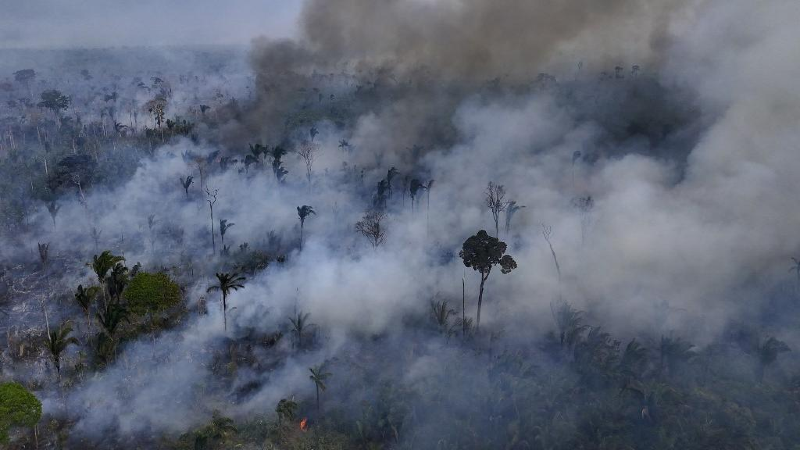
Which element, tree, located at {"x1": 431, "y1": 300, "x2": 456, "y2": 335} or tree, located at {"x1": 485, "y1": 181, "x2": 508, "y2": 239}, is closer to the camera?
tree, located at {"x1": 431, "y1": 300, "x2": 456, "y2": 335}

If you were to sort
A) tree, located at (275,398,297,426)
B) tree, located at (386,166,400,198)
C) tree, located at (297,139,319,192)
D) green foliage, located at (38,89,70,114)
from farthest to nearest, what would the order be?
green foliage, located at (38,89,70,114) → tree, located at (297,139,319,192) → tree, located at (386,166,400,198) → tree, located at (275,398,297,426)

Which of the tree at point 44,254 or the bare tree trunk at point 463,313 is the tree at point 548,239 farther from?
the tree at point 44,254

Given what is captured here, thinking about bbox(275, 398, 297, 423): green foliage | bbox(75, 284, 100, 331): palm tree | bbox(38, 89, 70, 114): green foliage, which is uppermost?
bbox(38, 89, 70, 114): green foliage

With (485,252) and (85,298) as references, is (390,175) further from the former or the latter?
(85,298)

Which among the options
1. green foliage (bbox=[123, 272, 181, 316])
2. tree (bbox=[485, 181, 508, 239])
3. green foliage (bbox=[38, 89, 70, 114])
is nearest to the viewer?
green foliage (bbox=[123, 272, 181, 316])

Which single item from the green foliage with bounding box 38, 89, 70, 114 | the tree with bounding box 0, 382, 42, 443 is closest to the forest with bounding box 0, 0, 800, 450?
the tree with bounding box 0, 382, 42, 443

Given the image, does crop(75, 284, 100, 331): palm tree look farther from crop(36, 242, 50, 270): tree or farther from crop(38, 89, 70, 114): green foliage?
crop(38, 89, 70, 114): green foliage

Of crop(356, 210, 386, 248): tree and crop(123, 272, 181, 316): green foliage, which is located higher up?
crop(356, 210, 386, 248): tree

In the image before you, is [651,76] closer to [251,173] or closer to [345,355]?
[251,173]
